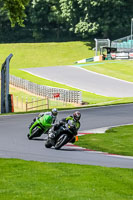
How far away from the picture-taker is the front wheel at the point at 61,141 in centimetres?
1880

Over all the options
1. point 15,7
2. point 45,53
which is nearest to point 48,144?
point 15,7

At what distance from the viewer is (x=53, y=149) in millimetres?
19188

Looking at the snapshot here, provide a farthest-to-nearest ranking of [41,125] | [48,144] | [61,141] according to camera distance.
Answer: [41,125]
[48,144]
[61,141]

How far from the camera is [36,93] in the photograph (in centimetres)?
5619

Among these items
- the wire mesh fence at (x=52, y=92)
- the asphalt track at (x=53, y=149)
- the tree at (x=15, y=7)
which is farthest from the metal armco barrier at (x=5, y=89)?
the wire mesh fence at (x=52, y=92)

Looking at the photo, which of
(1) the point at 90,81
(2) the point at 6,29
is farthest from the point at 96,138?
(2) the point at 6,29

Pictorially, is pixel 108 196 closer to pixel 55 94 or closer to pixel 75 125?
pixel 75 125

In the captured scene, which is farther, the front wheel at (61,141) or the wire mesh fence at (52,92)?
the wire mesh fence at (52,92)

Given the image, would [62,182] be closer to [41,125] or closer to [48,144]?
[48,144]

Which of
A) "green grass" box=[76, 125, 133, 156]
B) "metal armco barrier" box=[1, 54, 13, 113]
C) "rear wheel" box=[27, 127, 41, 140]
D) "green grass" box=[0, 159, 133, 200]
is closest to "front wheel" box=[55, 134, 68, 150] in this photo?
"green grass" box=[76, 125, 133, 156]

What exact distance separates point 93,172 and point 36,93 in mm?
43316

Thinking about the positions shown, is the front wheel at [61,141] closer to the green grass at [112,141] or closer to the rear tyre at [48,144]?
the rear tyre at [48,144]

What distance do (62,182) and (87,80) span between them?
54196 mm

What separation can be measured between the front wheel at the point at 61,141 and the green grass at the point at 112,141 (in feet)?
4.82
